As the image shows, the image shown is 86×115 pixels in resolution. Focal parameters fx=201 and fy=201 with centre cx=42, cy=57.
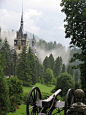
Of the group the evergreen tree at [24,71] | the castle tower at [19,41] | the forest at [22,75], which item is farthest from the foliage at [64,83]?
the castle tower at [19,41]

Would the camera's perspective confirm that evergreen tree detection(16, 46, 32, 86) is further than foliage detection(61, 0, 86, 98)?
Yes

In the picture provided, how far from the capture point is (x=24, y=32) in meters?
96.1

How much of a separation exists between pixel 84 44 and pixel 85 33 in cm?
118

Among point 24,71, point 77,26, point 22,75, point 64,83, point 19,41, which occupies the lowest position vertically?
point 64,83

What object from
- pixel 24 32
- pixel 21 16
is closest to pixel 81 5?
pixel 24 32

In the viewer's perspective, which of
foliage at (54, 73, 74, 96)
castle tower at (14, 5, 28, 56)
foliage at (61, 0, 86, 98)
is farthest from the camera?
castle tower at (14, 5, 28, 56)

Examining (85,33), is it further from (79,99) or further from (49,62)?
(49,62)

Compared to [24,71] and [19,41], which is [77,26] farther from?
[19,41]

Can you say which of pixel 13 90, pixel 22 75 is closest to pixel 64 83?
pixel 22 75

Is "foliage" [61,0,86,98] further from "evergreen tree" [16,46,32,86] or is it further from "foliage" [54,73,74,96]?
"evergreen tree" [16,46,32,86]

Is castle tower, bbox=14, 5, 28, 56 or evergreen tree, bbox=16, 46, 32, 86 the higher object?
castle tower, bbox=14, 5, 28, 56

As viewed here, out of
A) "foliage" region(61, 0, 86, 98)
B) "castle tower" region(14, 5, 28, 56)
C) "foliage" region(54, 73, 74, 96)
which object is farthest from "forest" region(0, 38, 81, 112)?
"castle tower" region(14, 5, 28, 56)

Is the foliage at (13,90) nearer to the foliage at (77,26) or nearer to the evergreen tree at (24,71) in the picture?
the foliage at (77,26)

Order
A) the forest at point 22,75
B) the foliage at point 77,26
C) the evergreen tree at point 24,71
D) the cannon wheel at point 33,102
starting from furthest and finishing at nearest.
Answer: the evergreen tree at point 24,71, the forest at point 22,75, the foliage at point 77,26, the cannon wheel at point 33,102
